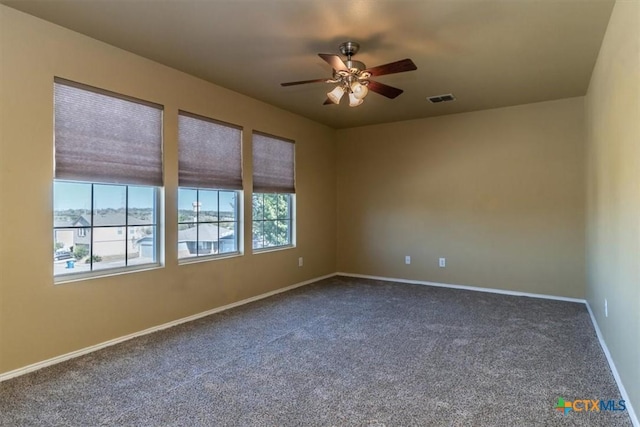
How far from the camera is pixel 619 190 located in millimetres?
2445

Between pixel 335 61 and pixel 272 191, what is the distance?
2.59m

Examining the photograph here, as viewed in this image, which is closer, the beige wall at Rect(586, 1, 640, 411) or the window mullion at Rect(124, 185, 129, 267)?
the beige wall at Rect(586, 1, 640, 411)

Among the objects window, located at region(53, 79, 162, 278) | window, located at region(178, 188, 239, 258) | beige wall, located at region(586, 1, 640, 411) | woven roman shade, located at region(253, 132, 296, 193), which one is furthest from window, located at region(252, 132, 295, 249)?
beige wall, located at region(586, 1, 640, 411)

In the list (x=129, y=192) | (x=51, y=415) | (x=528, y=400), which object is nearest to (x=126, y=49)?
(x=129, y=192)

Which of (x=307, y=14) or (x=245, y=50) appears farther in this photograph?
(x=245, y=50)

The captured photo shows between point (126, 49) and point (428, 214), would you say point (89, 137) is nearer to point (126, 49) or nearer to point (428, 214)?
point (126, 49)

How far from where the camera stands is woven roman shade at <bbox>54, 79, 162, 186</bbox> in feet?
9.64

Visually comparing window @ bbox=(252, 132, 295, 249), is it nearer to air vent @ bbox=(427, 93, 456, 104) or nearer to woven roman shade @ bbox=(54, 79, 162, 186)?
woven roman shade @ bbox=(54, 79, 162, 186)

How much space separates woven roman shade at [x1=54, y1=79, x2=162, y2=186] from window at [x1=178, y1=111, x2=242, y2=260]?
339 millimetres

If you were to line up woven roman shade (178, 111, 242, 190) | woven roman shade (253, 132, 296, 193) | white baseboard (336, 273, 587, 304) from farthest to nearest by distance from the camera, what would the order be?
woven roman shade (253, 132, 296, 193)
white baseboard (336, 273, 587, 304)
woven roman shade (178, 111, 242, 190)

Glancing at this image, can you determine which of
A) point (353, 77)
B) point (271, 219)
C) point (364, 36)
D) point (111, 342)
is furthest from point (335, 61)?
point (111, 342)

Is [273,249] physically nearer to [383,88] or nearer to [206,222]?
[206,222]

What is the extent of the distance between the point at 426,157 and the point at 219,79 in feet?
10.5

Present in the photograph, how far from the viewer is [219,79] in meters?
4.04
